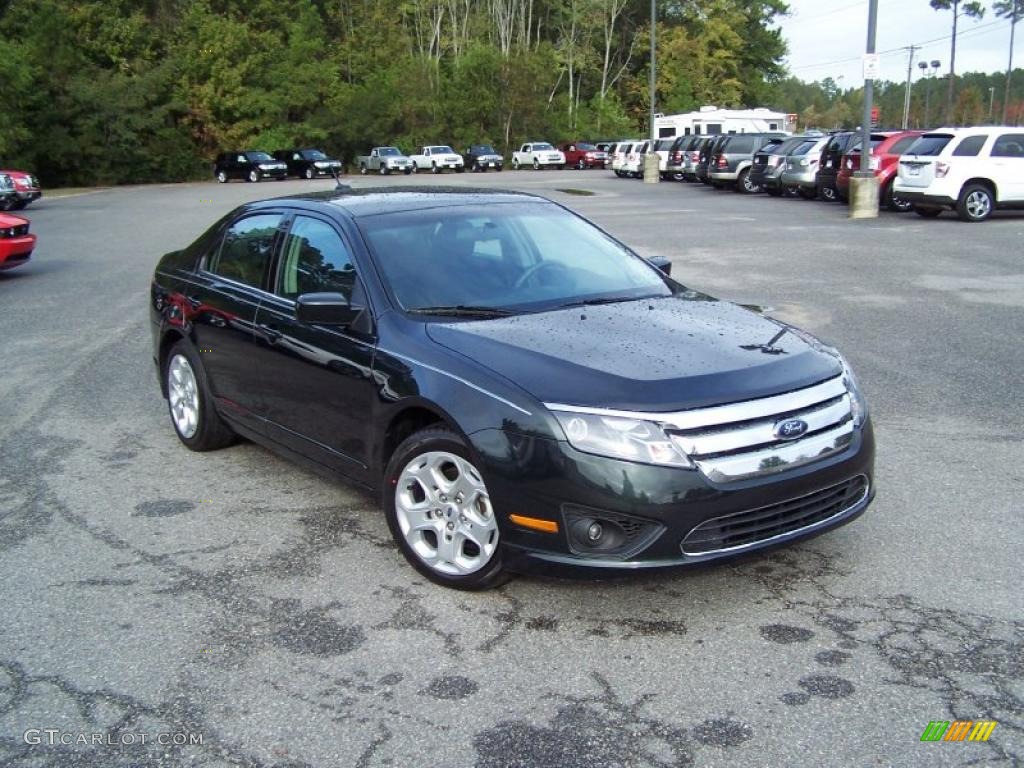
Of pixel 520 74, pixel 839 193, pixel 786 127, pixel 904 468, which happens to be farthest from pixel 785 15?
pixel 904 468

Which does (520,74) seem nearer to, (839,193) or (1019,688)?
(839,193)

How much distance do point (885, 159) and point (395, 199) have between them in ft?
67.6

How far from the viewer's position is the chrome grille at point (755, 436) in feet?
12.4

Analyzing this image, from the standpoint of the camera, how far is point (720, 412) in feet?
12.5

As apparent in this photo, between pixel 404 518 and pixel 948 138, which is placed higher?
pixel 948 138

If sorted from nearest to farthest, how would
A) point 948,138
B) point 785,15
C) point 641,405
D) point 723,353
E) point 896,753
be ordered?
point 896,753, point 641,405, point 723,353, point 948,138, point 785,15

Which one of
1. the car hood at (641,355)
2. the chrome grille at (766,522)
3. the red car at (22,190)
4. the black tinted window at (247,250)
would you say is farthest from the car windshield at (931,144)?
the red car at (22,190)

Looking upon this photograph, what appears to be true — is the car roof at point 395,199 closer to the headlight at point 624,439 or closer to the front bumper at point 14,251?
the headlight at point 624,439

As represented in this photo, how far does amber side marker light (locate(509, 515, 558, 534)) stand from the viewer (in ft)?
12.6

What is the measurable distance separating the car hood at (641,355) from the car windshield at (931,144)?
56.9ft

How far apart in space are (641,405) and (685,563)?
0.60m

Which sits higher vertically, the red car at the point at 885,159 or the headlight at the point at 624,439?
the red car at the point at 885,159

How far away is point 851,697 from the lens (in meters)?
3.41

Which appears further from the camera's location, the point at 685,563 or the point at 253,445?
the point at 253,445
